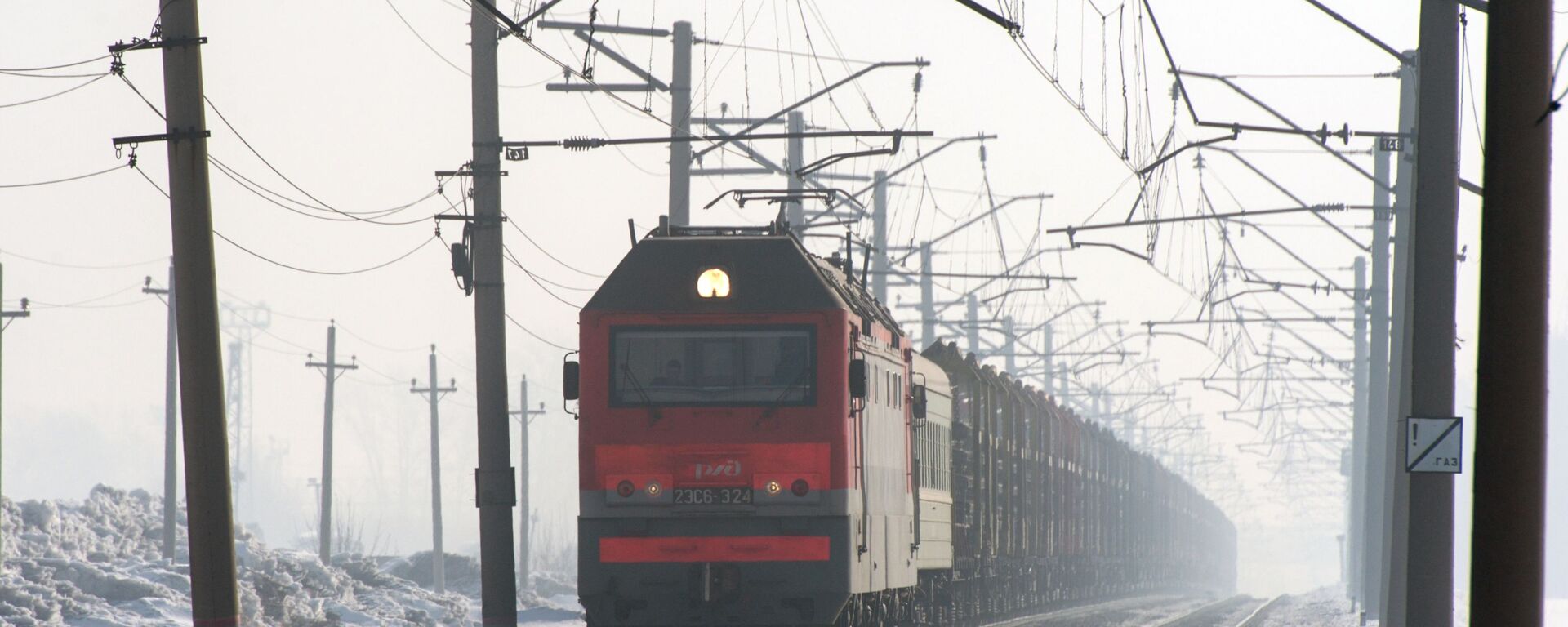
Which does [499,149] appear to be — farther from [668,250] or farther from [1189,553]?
[1189,553]

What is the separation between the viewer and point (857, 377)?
55.3 ft

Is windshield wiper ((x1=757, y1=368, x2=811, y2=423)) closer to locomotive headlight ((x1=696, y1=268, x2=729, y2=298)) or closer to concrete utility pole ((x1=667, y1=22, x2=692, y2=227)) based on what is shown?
locomotive headlight ((x1=696, y1=268, x2=729, y2=298))

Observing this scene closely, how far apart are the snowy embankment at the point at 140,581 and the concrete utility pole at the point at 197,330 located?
18.8 meters

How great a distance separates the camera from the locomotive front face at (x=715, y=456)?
53.9 ft

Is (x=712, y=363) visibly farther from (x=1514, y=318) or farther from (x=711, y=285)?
(x=1514, y=318)

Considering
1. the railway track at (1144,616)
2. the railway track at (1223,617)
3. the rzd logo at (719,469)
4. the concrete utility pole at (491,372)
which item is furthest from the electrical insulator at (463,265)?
the railway track at (1223,617)

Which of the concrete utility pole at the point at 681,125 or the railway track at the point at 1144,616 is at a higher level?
the concrete utility pole at the point at 681,125

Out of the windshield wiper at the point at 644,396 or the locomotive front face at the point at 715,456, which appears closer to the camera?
the locomotive front face at the point at 715,456

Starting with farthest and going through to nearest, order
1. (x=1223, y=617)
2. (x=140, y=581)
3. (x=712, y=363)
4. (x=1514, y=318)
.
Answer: (x=1223, y=617)
(x=140, y=581)
(x=712, y=363)
(x=1514, y=318)

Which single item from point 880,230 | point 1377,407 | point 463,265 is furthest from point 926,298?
point 463,265

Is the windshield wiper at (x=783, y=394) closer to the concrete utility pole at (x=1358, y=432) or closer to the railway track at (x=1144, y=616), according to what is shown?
the railway track at (x=1144, y=616)

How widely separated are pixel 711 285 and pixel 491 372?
4369mm

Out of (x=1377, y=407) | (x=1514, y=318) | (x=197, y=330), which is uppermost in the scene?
(x=1514, y=318)

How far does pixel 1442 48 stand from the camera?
17.1m
